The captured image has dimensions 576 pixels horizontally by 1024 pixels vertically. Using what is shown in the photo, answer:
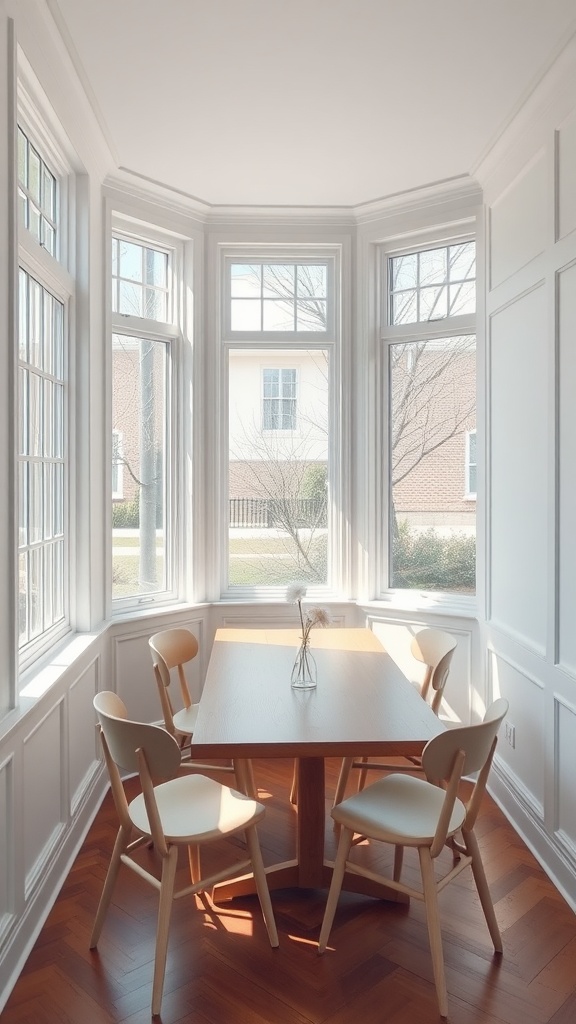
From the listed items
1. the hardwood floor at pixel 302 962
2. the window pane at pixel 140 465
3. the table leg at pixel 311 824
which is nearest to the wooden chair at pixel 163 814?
the hardwood floor at pixel 302 962

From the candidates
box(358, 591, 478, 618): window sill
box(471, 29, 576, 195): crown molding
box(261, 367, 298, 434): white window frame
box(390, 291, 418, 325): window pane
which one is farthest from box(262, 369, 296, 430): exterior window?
box(471, 29, 576, 195): crown molding

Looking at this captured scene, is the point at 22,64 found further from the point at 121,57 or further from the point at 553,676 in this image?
the point at 553,676

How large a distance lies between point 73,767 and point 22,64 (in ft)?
9.37

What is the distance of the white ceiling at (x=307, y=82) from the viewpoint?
2736mm

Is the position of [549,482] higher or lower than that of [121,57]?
lower

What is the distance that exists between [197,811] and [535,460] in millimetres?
2114

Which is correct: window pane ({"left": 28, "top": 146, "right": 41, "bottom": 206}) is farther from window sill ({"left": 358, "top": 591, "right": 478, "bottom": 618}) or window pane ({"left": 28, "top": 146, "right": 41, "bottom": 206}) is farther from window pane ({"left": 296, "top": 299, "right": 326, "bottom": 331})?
window sill ({"left": 358, "top": 591, "right": 478, "bottom": 618})

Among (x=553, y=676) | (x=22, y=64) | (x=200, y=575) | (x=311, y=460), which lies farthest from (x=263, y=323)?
(x=553, y=676)

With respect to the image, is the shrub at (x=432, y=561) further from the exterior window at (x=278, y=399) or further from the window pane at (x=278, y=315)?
the window pane at (x=278, y=315)

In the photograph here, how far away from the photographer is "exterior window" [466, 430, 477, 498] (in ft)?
14.3

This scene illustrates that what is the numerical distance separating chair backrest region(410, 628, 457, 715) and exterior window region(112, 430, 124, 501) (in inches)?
74.8

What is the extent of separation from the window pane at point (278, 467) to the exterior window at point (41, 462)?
4.59 feet

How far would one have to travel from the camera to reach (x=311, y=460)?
4.78 m

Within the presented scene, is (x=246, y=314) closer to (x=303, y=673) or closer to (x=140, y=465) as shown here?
(x=140, y=465)
